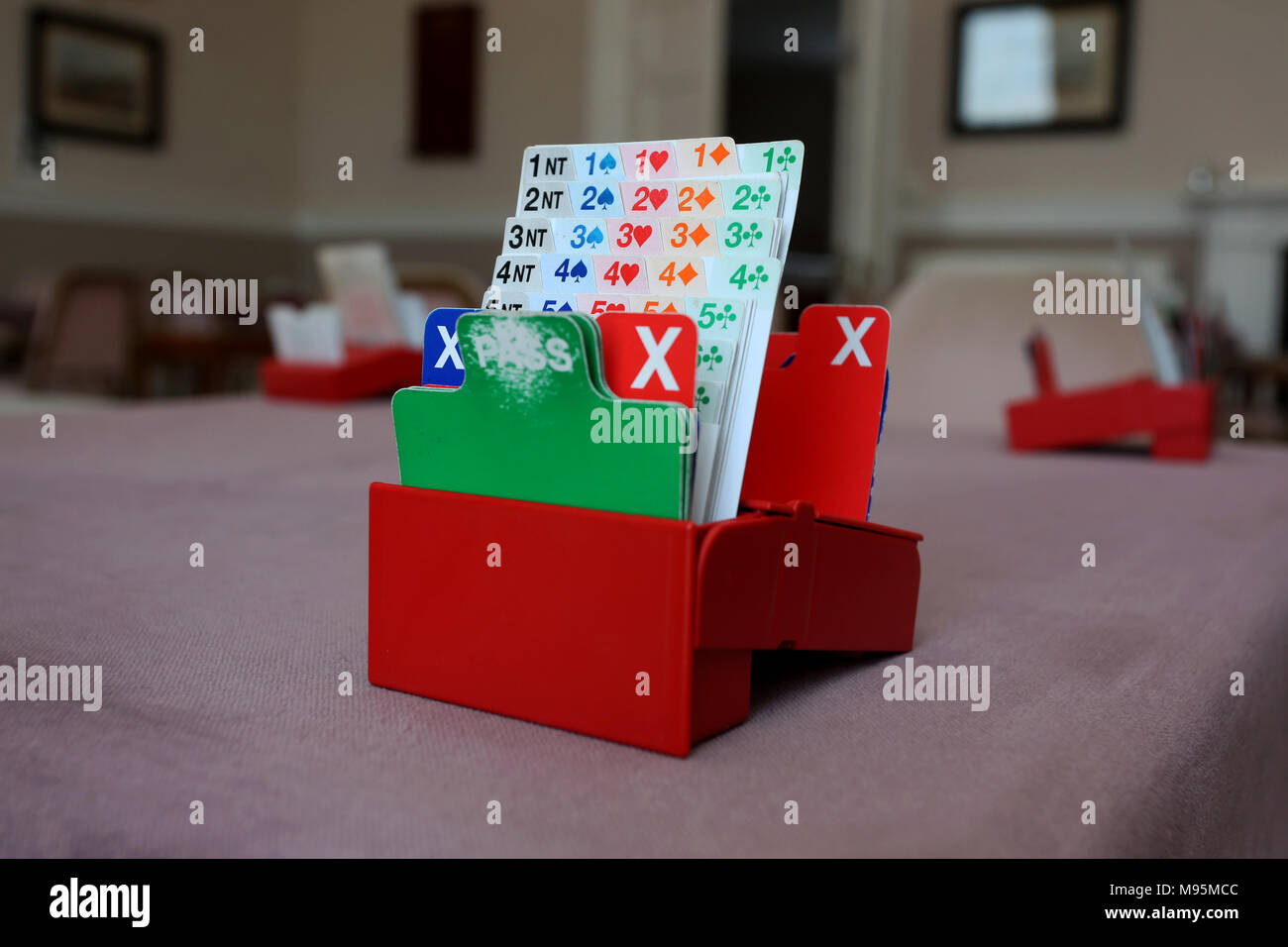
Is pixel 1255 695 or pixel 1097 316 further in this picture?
pixel 1097 316

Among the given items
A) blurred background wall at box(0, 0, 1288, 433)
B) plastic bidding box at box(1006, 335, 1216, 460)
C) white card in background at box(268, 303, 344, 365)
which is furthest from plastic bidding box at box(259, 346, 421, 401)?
blurred background wall at box(0, 0, 1288, 433)

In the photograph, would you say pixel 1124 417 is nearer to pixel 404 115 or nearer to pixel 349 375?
pixel 349 375

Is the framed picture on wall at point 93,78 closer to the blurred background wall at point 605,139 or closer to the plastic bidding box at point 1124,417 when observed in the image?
the blurred background wall at point 605,139

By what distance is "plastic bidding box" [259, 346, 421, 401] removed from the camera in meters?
2.24

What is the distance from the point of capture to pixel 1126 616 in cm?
81

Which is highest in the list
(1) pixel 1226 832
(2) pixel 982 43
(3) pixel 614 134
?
(2) pixel 982 43

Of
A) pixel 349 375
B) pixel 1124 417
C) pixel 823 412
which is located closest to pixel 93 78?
pixel 349 375

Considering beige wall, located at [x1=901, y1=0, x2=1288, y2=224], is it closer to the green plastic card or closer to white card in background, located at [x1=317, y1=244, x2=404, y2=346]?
white card in background, located at [x1=317, y1=244, x2=404, y2=346]

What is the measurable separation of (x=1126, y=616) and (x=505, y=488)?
1.56ft

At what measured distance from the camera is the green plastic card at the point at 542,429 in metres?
0.53

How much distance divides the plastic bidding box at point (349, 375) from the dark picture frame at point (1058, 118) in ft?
14.6

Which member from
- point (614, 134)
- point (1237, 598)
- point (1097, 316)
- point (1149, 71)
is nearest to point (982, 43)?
point (1149, 71)
